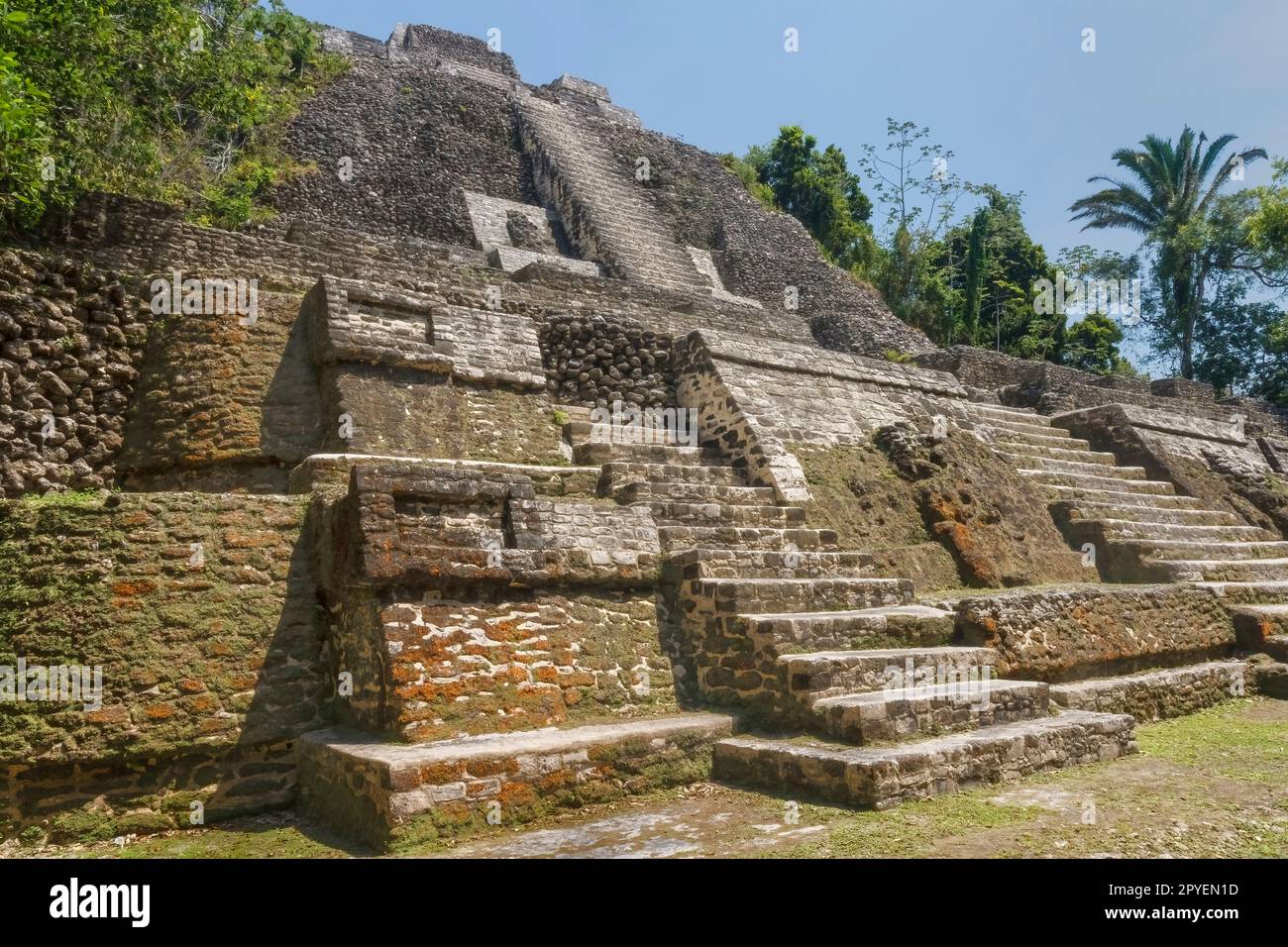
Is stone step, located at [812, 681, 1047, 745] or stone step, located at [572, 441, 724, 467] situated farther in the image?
stone step, located at [572, 441, 724, 467]

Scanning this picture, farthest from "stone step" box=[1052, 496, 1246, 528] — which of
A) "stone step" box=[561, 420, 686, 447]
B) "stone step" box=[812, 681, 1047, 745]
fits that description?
"stone step" box=[812, 681, 1047, 745]

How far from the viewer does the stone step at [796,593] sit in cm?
590

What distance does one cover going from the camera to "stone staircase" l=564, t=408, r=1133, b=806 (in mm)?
4855

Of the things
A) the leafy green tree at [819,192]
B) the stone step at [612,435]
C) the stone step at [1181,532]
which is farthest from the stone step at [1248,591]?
the leafy green tree at [819,192]

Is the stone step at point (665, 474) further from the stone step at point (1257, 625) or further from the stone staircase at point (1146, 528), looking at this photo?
the stone step at point (1257, 625)

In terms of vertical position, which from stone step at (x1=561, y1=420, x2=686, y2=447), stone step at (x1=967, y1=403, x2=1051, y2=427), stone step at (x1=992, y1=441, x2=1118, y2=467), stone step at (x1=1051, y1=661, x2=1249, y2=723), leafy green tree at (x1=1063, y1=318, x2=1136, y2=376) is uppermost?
leafy green tree at (x1=1063, y1=318, x2=1136, y2=376)

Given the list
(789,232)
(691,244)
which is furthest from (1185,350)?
(691,244)

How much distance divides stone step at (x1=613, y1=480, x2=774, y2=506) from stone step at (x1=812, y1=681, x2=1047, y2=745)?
7.40ft

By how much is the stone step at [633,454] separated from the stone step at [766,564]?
1550 millimetres

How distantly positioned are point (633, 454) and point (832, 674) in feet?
10.0

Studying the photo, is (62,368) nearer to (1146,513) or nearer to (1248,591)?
(1248,591)

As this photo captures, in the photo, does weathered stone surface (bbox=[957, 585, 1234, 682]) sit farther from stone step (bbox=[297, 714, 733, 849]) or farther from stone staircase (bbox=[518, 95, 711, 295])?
stone staircase (bbox=[518, 95, 711, 295])

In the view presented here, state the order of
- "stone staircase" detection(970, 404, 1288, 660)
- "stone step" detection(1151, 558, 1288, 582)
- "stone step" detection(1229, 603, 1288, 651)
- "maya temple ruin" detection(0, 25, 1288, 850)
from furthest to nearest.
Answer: "stone step" detection(1151, 558, 1288, 582)
"stone staircase" detection(970, 404, 1288, 660)
"stone step" detection(1229, 603, 1288, 651)
"maya temple ruin" detection(0, 25, 1288, 850)

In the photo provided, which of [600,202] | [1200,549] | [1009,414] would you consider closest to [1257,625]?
[1200,549]
